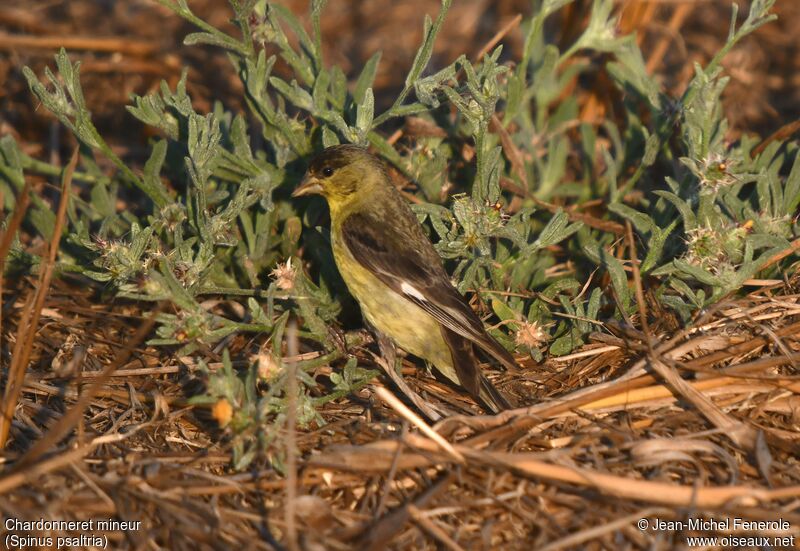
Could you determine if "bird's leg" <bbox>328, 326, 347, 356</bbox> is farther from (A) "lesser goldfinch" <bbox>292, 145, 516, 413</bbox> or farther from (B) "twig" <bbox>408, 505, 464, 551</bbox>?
(B) "twig" <bbox>408, 505, 464, 551</bbox>

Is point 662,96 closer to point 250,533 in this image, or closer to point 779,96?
point 779,96

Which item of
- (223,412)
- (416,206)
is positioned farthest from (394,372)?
(223,412)

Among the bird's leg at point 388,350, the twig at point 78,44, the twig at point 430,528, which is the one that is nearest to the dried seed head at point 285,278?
the bird's leg at point 388,350

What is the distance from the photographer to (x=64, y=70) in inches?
157

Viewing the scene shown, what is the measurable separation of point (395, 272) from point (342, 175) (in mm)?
607

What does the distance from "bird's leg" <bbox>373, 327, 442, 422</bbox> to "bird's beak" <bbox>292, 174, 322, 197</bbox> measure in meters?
0.78

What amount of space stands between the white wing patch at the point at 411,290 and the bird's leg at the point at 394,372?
0.31 m

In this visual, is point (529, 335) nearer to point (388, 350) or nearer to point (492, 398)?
point (492, 398)

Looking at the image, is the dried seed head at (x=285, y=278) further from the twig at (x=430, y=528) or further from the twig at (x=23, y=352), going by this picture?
the twig at (x=430, y=528)

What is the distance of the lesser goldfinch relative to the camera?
3.96m

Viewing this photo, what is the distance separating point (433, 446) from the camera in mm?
3266

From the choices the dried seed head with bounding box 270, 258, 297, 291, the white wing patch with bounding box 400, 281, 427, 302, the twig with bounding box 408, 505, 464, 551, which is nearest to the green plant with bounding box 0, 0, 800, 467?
the dried seed head with bounding box 270, 258, 297, 291

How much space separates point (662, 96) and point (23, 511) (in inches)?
148

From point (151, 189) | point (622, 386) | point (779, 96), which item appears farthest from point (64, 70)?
point (779, 96)
